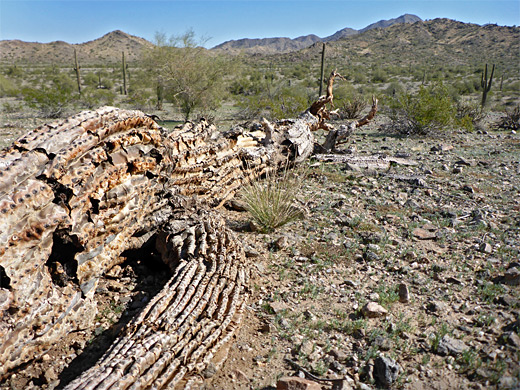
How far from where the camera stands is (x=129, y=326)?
8.90 feet

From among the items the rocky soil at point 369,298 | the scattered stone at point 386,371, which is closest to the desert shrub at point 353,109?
the rocky soil at point 369,298

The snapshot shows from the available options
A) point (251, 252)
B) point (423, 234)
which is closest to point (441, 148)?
point (423, 234)

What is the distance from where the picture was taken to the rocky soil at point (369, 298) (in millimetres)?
2734

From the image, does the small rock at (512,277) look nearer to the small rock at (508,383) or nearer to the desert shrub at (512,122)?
the small rock at (508,383)

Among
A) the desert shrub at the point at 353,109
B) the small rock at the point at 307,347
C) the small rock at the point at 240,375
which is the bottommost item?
the small rock at the point at 307,347

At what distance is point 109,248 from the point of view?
11.7ft

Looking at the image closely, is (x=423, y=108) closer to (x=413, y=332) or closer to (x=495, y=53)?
(x=413, y=332)

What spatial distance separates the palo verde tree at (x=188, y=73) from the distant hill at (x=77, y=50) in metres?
52.0

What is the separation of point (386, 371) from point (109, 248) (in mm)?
2486

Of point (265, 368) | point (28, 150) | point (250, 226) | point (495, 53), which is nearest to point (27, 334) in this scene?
point (28, 150)

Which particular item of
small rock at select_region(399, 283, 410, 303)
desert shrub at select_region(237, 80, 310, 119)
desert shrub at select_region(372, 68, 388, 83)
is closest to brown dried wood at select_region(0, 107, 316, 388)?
small rock at select_region(399, 283, 410, 303)

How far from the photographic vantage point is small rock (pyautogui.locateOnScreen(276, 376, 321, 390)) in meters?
2.48

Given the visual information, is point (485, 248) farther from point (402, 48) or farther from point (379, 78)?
point (402, 48)

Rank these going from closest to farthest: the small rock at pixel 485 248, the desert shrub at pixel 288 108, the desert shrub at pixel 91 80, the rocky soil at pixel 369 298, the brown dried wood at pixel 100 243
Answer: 1. the brown dried wood at pixel 100 243
2. the rocky soil at pixel 369 298
3. the small rock at pixel 485 248
4. the desert shrub at pixel 288 108
5. the desert shrub at pixel 91 80
